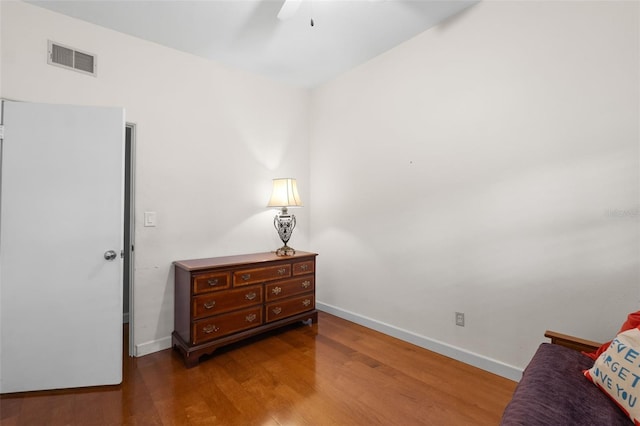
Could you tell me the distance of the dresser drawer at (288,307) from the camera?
2.91 m

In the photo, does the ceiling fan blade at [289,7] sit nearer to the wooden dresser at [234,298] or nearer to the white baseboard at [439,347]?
the wooden dresser at [234,298]

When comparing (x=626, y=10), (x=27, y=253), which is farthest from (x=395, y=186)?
(x=27, y=253)

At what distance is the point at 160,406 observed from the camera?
1.88 m

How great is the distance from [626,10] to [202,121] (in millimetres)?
3163

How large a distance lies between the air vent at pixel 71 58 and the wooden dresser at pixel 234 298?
1.72 meters

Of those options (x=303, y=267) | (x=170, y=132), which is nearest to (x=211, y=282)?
(x=303, y=267)

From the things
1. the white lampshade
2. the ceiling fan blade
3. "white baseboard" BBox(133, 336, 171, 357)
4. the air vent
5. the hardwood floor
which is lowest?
the hardwood floor

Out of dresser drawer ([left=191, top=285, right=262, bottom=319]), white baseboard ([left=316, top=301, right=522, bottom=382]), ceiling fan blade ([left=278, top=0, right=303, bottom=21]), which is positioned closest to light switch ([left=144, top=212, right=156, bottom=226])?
dresser drawer ([left=191, top=285, right=262, bottom=319])

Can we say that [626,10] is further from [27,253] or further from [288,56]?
[27,253]

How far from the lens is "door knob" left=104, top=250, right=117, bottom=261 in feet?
7.06

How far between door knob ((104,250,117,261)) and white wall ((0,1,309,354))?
0.44 m

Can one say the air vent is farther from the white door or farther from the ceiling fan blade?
the ceiling fan blade

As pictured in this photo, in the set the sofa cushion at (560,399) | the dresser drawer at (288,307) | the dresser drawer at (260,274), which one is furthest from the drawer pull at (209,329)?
the sofa cushion at (560,399)

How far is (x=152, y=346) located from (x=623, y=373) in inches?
121
